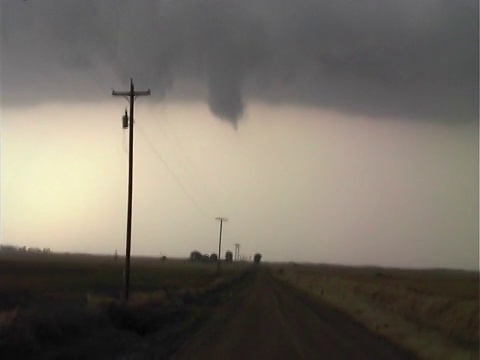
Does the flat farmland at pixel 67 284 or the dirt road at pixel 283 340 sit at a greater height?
the dirt road at pixel 283 340

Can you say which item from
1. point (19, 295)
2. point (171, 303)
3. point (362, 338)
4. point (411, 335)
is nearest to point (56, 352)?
point (362, 338)

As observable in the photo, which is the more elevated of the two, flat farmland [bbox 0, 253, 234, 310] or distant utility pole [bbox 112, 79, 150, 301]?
distant utility pole [bbox 112, 79, 150, 301]

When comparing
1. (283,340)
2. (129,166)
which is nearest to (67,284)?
(129,166)

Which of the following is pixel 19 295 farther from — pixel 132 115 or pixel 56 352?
pixel 56 352

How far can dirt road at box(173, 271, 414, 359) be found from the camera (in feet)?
71.1

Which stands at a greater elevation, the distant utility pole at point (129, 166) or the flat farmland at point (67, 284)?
the distant utility pole at point (129, 166)

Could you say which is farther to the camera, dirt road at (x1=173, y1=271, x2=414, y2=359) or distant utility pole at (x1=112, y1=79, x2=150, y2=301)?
distant utility pole at (x1=112, y1=79, x2=150, y2=301)

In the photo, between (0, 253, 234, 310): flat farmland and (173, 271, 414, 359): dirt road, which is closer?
(173, 271, 414, 359): dirt road

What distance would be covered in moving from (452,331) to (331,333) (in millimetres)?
6950

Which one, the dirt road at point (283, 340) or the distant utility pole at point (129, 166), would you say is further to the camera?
the distant utility pole at point (129, 166)

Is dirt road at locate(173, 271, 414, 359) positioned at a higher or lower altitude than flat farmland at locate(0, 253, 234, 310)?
higher

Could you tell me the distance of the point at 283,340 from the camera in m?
26.1

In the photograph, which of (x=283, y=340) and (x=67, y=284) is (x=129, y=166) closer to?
(x=283, y=340)

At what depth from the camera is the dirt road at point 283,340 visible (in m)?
21.7
